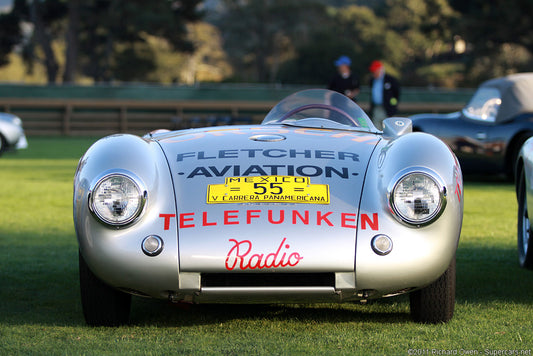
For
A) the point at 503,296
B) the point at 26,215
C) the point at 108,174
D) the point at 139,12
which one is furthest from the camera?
the point at 139,12

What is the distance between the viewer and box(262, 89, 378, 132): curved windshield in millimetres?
5348

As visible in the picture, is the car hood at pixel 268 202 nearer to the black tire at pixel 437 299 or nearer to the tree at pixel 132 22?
the black tire at pixel 437 299

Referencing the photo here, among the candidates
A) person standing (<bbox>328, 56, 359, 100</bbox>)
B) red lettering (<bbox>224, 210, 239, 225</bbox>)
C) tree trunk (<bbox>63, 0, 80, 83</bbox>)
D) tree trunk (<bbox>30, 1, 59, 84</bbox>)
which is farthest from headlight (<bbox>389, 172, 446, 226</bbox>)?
tree trunk (<bbox>30, 1, 59, 84</bbox>)

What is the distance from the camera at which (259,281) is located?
382cm

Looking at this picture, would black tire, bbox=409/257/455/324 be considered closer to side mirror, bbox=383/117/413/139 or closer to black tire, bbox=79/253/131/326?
side mirror, bbox=383/117/413/139

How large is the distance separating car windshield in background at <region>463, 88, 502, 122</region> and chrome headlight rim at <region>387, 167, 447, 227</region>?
8707mm

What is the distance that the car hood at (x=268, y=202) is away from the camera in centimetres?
378

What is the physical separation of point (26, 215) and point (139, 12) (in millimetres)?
40001

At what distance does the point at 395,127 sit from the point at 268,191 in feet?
4.28

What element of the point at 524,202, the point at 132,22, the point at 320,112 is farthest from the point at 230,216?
the point at 132,22

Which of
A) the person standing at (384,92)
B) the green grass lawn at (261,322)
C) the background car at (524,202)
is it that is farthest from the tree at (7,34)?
the background car at (524,202)

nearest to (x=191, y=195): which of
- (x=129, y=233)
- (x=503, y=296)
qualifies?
(x=129, y=233)

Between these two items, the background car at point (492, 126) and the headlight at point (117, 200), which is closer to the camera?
the headlight at point (117, 200)

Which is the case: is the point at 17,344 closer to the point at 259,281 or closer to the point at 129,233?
the point at 129,233
